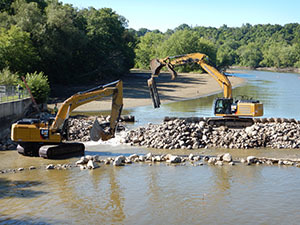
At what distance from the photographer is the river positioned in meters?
14.9

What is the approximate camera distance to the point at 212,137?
26.0 metres

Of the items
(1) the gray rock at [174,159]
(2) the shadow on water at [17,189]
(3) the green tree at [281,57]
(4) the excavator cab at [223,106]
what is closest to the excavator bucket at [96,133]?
(1) the gray rock at [174,159]

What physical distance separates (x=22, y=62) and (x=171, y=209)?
36.0 meters

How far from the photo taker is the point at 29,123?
2220 centimetres

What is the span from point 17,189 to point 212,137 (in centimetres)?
1280

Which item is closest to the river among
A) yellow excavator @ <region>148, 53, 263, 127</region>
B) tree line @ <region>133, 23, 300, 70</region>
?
yellow excavator @ <region>148, 53, 263, 127</region>

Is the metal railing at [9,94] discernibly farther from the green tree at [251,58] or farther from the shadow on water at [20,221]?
the green tree at [251,58]

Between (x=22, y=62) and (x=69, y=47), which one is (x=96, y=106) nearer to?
(x=22, y=62)

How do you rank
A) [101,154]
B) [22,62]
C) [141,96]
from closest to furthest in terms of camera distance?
[101,154]
[22,62]
[141,96]

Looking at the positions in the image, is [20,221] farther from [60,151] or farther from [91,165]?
[60,151]

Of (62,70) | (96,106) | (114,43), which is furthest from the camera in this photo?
(114,43)

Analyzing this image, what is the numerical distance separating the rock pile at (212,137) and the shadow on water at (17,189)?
355 inches

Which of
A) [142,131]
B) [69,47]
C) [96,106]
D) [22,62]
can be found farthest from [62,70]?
[142,131]

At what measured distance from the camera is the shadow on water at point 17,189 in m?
16.9
